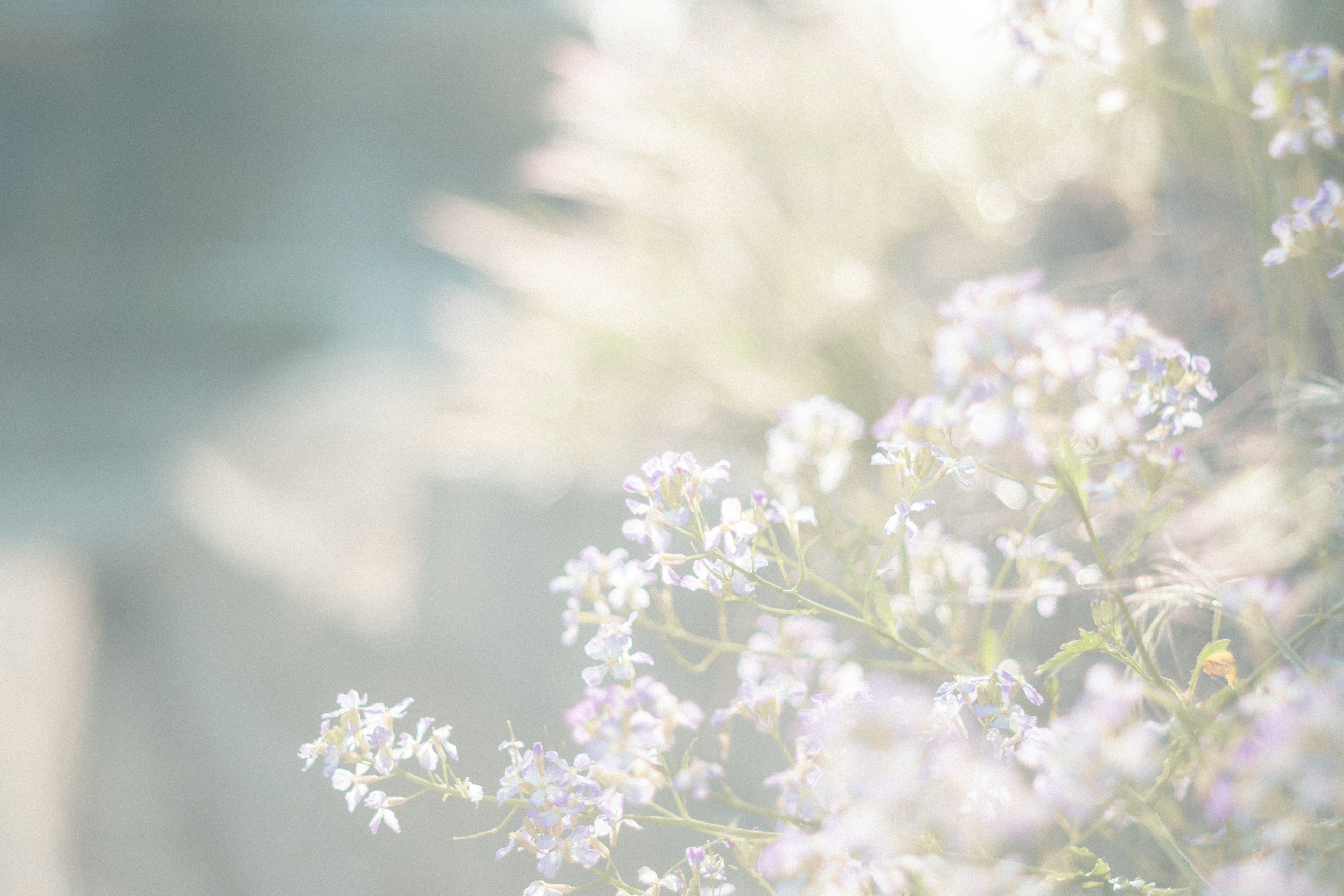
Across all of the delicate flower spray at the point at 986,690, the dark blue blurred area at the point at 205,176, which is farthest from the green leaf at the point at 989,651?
the dark blue blurred area at the point at 205,176

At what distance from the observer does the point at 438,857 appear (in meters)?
1.44

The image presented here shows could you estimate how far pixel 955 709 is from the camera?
46 cm

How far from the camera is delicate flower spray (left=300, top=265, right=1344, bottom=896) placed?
32 centimetres

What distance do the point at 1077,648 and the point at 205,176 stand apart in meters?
6.58

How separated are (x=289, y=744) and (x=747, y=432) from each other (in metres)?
1.24

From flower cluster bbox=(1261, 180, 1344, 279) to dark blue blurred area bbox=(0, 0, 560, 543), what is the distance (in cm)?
510

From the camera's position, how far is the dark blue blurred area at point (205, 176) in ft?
17.8

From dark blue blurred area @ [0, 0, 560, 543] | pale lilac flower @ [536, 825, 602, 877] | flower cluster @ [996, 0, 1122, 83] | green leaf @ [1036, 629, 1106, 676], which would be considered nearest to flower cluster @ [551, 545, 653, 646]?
pale lilac flower @ [536, 825, 602, 877]

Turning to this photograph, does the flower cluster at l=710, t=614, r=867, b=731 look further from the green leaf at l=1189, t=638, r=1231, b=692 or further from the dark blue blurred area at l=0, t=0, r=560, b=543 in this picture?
the dark blue blurred area at l=0, t=0, r=560, b=543

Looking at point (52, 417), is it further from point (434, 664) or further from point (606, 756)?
point (606, 756)

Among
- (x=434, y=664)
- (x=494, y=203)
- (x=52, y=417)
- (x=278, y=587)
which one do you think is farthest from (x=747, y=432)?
(x=52, y=417)

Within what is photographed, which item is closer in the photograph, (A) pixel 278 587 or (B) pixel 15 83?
(A) pixel 278 587

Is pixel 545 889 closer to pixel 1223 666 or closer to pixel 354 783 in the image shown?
pixel 354 783

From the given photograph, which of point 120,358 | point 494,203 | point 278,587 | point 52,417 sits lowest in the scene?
point 278,587
